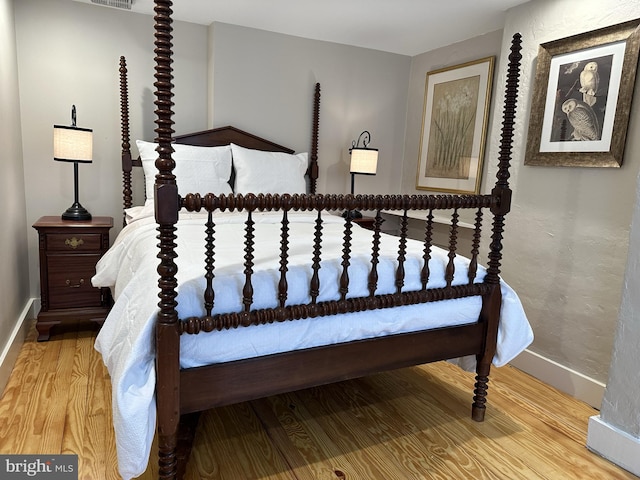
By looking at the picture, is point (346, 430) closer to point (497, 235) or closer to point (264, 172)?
point (497, 235)

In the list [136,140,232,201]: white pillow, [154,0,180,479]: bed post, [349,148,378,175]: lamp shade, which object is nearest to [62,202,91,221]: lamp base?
[136,140,232,201]: white pillow

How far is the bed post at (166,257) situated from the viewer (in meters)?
1.24

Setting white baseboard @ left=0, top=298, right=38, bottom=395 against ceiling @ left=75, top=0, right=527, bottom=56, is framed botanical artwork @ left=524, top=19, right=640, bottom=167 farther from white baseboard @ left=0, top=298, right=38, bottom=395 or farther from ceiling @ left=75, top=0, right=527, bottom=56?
white baseboard @ left=0, top=298, right=38, bottom=395

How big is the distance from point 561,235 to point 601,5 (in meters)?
1.19

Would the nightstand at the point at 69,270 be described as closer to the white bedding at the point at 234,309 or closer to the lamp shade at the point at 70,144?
the lamp shade at the point at 70,144

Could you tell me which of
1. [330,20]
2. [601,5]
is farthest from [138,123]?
[601,5]

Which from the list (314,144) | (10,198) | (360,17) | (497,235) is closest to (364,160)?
(314,144)

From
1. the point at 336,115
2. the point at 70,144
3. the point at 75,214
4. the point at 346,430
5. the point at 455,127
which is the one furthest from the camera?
the point at 336,115

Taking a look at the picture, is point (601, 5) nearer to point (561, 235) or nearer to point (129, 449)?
point (561, 235)

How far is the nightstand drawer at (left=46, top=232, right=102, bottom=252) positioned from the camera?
2.69 metres

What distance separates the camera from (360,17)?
305 centimetres

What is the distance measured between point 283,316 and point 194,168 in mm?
1693

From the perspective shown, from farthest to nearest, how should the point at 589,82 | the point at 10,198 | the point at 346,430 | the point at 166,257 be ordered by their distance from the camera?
the point at 10,198, the point at 589,82, the point at 346,430, the point at 166,257

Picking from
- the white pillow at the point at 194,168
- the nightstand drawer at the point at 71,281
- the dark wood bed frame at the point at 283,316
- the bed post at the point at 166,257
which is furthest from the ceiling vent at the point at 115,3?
the bed post at the point at 166,257
